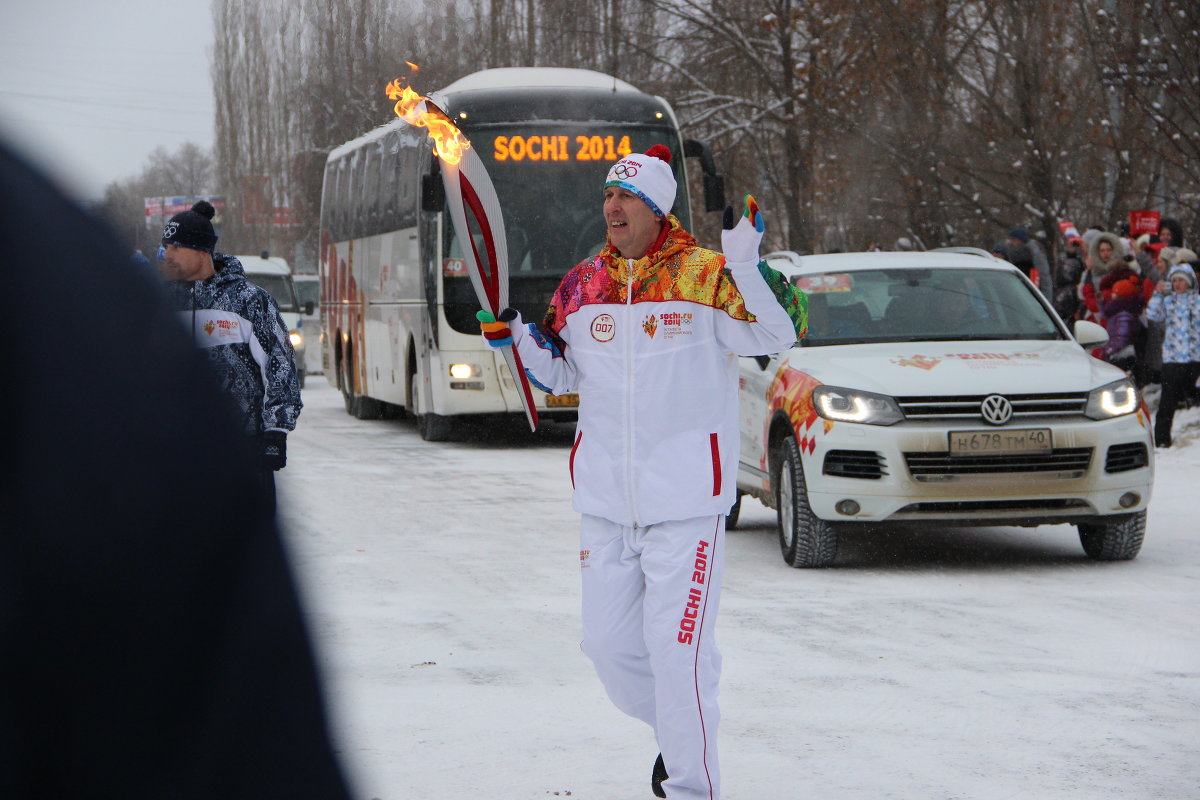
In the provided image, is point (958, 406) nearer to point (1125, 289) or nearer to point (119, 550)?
point (1125, 289)

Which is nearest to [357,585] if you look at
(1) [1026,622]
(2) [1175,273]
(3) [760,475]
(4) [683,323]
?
(3) [760,475]

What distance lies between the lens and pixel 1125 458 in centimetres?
916

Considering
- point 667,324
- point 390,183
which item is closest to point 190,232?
point 667,324

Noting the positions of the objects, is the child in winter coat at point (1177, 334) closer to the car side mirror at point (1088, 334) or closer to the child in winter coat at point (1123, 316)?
the child in winter coat at point (1123, 316)

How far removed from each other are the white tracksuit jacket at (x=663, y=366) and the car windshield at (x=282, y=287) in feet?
87.1

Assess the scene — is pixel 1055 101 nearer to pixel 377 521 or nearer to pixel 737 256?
pixel 377 521

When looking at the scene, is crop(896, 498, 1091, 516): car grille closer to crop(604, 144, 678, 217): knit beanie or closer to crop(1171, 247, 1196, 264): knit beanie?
crop(604, 144, 678, 217): knit beanie

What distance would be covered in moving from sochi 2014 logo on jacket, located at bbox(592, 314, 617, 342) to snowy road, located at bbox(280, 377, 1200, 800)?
51.4 inches

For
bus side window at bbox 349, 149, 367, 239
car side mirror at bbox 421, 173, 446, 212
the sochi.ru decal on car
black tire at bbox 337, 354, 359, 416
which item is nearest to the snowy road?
the sochi.ru decal on car

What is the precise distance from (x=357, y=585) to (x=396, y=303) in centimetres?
1158

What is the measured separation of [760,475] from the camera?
998 centimetres

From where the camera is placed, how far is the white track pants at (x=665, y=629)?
462 cm

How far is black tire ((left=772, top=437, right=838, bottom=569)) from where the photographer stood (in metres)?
9.19

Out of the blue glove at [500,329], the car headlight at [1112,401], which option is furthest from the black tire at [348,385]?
the blue glove at [500,329]
